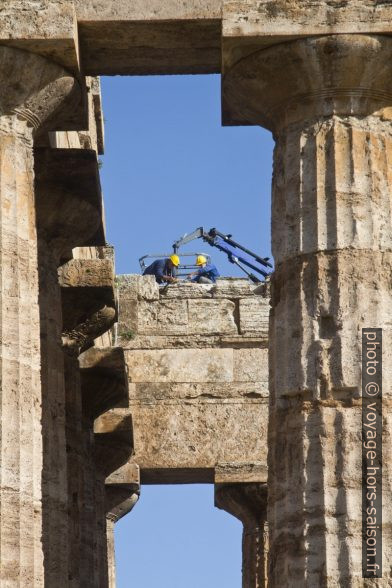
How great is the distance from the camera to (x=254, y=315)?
141ft

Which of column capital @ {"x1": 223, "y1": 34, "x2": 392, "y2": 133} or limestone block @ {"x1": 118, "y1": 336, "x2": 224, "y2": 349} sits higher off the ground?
column capital @ {"x1": 223, "y1": 34, "x2": 392, "y2": 133}

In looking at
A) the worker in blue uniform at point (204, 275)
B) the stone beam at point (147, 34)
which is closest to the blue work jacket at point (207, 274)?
the worker in blue uniform at point (204, 275)

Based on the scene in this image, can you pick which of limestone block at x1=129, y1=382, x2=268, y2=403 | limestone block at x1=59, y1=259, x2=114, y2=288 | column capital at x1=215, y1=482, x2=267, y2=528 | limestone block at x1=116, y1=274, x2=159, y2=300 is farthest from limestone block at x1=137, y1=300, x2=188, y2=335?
limestone block at x1=59, y1=259, x2=114, y2=288

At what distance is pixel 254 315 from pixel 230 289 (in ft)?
1.93

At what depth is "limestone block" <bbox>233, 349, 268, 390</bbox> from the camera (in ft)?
139

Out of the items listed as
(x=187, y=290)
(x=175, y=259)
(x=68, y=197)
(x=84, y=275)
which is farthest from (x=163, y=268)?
(x=68, y=197)

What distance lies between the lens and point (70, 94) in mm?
28906

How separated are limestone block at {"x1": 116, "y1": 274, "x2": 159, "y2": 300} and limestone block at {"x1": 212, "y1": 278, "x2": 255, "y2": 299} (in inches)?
37.7

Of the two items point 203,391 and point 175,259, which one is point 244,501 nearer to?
point 203,391

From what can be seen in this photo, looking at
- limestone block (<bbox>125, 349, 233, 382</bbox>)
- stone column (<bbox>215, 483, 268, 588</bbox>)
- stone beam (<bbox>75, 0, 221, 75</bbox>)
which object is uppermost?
stone beam (<bbox>75, 0, 221, 75</bbox>)

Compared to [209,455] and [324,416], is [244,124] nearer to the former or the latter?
[324,416]

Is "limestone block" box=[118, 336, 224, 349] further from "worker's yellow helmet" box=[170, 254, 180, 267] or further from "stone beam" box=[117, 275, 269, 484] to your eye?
"worker's yellow helmet" box=[170, 254, 180, 267]

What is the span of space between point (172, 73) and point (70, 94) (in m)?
1.34

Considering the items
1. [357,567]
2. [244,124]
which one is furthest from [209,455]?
[357,567]
